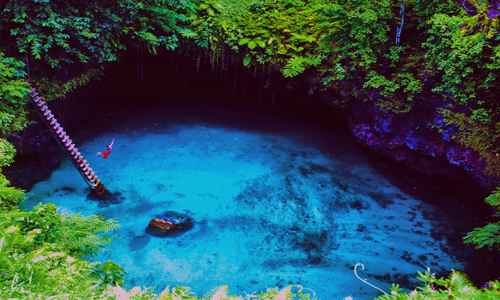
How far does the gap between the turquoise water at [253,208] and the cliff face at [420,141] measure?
2.35 ft

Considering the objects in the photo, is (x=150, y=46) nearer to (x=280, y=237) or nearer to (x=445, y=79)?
(x=280, y=237)

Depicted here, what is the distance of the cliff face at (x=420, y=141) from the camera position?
344 inches

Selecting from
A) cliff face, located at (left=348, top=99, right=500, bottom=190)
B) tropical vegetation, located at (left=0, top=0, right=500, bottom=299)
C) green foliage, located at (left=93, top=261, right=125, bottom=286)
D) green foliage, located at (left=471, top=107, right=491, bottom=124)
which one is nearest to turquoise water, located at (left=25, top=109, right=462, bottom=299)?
cliff face, located at (left=348, top=99, right=500, bottom=190)

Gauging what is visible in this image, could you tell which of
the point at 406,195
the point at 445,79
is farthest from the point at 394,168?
the point at 445,79

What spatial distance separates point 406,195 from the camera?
9.51 m

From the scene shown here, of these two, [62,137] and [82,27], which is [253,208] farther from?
[82,27]

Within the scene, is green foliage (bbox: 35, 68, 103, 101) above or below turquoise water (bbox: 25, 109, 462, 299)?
above

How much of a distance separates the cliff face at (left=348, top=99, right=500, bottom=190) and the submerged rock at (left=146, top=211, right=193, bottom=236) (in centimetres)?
536

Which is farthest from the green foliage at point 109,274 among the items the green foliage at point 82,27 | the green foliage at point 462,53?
the green foliage at point 462,53

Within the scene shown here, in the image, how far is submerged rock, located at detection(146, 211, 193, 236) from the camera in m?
8.20

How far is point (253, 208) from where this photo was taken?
899 centimetres

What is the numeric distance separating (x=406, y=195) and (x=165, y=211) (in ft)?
18.4

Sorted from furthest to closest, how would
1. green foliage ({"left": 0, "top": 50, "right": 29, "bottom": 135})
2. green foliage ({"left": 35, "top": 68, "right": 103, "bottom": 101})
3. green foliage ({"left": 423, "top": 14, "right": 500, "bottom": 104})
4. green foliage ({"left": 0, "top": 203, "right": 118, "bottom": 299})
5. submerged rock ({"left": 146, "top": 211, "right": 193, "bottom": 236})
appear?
green foliage ({"left": 35, "top": 68, "right": 103, "bottom": 101}) → submerged rock ({"left": 146, "top": 211, "right": 193, "bottom": 236}) → green foliage ({"left": 0, "top": 50, "right": 29, "bottom": 135}) → green foliage ({"left": 423, "top": 14, "right": 500, "bottom": 104}) → green foliage ({"left": 0, "top": 203, "right": 118, "bottom": 299})

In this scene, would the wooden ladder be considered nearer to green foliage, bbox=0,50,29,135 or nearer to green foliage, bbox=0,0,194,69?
green foliage, bbox=0,50,29,135
